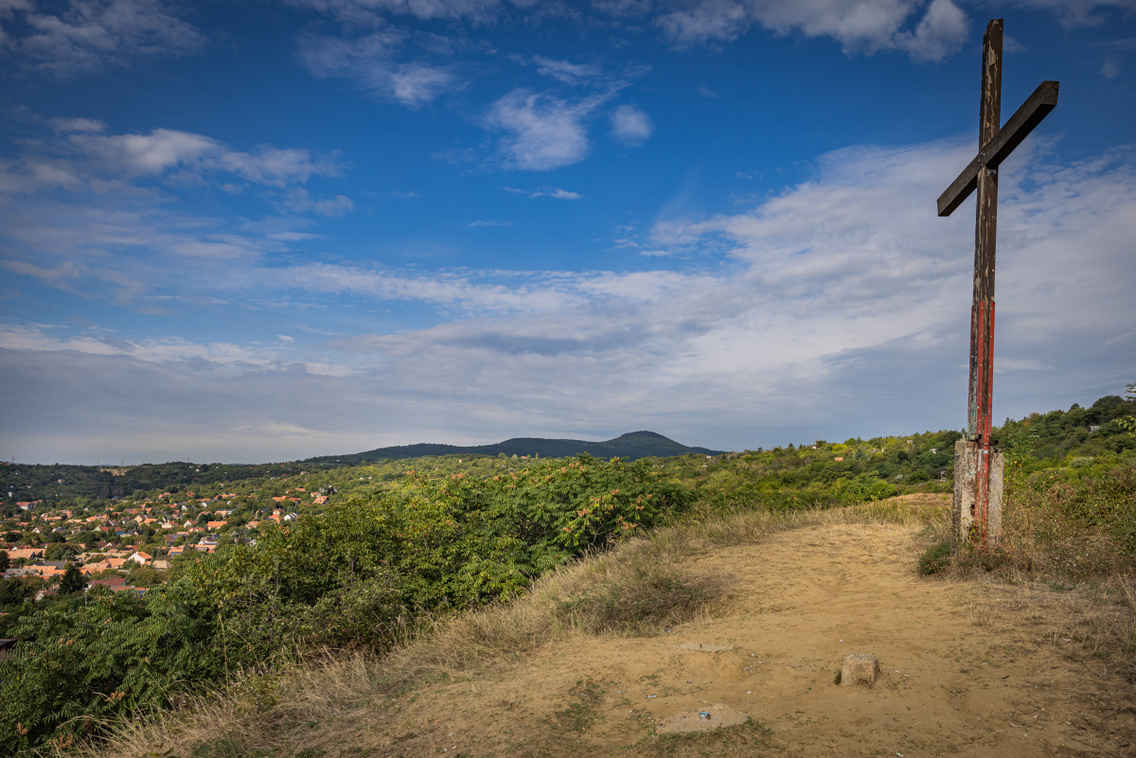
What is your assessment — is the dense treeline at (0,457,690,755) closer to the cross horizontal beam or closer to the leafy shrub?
the leafy shrub

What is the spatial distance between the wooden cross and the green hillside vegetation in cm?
69

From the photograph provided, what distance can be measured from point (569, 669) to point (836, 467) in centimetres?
2371

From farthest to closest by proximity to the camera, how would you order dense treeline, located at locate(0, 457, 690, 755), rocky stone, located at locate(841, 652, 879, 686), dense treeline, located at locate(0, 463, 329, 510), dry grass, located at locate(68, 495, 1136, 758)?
dense treeline, located at locate(0, 463, 329, 510) < dense treeline, located at locate(0, 457, 690, 755) < dry grass, located at locate(68, 495, 1136, 758) < rocky stone, located at locate(841, 652, 879, 686)

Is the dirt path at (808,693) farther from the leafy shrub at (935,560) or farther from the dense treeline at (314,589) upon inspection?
the dense treeline at (314,589)

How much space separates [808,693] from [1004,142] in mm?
6779

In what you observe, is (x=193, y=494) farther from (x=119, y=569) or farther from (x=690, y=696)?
(x=690, y=696)

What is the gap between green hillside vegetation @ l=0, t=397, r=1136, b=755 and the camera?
6.95 metres

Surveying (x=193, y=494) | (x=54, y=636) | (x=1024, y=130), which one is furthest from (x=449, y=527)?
(x=193, y=494)

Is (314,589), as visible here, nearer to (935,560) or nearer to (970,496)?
(935,560)

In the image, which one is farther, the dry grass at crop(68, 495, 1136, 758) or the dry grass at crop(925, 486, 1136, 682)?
the dry grass at crop(68, 495, 1136, 758)

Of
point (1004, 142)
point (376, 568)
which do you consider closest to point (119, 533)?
point (376, 568)

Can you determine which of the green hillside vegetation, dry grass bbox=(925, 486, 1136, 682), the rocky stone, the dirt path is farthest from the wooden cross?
the rocky stone

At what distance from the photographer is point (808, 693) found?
3986 millimetres

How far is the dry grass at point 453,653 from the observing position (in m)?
4.36
